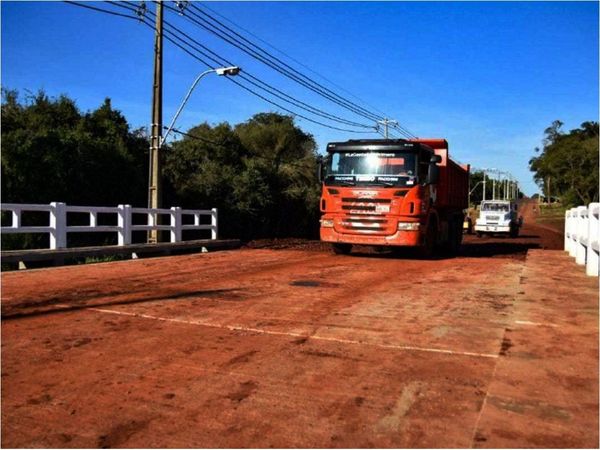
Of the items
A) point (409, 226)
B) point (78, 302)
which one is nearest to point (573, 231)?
point (409, 226)

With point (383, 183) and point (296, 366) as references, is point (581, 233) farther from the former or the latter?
point (296, 366)

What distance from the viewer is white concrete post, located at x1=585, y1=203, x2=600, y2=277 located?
10.4m

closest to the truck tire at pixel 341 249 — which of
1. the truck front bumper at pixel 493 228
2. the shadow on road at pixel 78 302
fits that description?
the shadow on road at pixel 78 302

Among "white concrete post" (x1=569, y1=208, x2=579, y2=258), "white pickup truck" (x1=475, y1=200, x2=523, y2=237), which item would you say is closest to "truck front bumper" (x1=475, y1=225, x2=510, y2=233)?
"white pickup truck" (x1=475, y1=200, x2=523, y2=237)

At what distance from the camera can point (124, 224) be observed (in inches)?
641

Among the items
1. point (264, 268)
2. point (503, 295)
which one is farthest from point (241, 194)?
point (503, 295)

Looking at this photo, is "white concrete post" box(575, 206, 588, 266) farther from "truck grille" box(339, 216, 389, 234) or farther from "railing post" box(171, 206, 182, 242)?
"railing post" box(171, 206, 182, 242)

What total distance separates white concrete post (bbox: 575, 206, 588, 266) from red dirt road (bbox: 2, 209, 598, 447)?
332 cm

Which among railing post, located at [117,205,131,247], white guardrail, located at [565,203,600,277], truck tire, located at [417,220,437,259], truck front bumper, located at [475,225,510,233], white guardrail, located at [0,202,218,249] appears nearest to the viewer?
white guardrail, located at [565,203,600,277]

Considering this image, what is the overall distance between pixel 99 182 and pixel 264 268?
11572mm

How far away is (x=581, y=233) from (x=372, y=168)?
17.6ft

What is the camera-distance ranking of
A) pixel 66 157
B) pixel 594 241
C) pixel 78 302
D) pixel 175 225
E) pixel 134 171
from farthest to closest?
1. pixel 134 171
2. pixel 66 157
3. pixel 175 225
4. pixel 594 241
5. pixel 78 302

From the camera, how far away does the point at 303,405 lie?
4.28 m

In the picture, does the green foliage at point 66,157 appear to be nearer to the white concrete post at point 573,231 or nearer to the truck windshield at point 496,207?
the white concrete post at point 573,231
